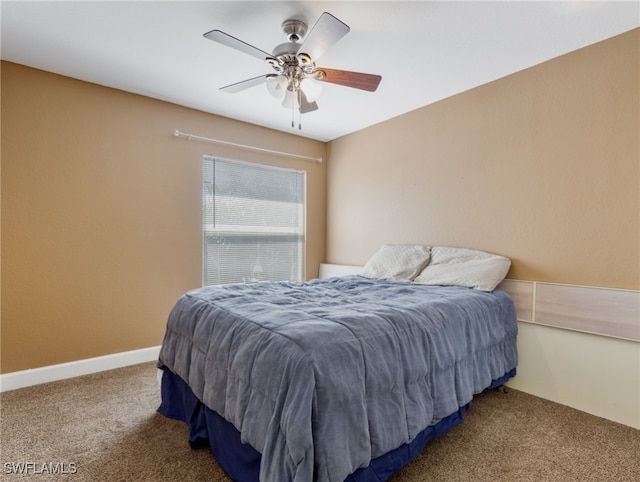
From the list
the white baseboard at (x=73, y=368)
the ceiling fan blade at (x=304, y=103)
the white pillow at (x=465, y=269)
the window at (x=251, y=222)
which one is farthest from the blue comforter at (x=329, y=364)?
the window at (x=251, y=222)

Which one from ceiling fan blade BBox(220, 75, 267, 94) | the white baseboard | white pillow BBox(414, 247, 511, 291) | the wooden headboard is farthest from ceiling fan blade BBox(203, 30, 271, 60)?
the white baseboard

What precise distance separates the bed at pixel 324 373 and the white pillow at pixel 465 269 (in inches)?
8.8

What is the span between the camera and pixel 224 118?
3.54 metres

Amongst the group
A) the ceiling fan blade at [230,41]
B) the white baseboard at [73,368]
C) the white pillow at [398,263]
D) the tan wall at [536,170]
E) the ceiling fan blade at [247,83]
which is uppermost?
the ceiling fan blade at [230,41]

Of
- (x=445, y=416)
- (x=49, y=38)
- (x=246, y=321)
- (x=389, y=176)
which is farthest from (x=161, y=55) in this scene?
(x=445, y=416)

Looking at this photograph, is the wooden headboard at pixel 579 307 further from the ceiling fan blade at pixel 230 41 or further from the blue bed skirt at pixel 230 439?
the ceiling fan blade at pixel 230 41

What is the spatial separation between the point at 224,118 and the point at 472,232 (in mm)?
2684

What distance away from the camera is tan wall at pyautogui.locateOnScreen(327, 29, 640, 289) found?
2.10 metres

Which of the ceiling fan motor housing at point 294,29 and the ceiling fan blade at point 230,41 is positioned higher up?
the ceiling fan motor housing at point 294,29

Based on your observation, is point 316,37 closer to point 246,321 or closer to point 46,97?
point 246,321

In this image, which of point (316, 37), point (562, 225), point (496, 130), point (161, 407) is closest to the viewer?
point (316, 37)

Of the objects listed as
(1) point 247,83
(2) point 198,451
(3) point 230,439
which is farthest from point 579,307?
(1) point 247,83

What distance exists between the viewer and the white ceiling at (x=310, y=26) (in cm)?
188

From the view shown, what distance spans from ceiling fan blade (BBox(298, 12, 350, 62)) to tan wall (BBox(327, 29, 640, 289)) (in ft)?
5.51
